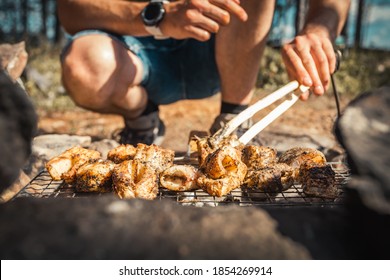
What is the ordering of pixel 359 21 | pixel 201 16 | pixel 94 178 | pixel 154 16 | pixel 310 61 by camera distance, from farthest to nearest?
1. pixel 359 21
2. pixel 154 16
3. pixel 201 16
4. pixel 310 61
5. pixel 94 178

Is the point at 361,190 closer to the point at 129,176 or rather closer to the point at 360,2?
the point at 129,176

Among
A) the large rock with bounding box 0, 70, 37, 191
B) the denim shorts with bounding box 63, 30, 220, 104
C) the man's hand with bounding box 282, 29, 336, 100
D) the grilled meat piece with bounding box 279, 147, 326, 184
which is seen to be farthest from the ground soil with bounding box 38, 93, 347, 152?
the large rock with bounding box 0, 70, 37, 191

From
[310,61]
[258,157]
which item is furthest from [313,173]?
[310,61]

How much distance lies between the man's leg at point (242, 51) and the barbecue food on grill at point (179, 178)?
186 cm

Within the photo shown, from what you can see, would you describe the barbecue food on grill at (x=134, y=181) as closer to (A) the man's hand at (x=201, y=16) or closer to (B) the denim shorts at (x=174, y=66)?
(A) the man's hand at (x=201, y=16)

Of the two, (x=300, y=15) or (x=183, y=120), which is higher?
(x=300, y=15)

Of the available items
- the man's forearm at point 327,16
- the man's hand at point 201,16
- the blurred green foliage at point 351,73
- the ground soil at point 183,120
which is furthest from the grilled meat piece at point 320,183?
the blurred green foliage at point 351,73

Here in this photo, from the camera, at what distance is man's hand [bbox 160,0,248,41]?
8.91 feet

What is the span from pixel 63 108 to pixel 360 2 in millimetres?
12129

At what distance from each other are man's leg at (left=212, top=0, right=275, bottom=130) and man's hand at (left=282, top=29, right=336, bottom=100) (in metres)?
1.08

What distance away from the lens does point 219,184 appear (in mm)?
1968

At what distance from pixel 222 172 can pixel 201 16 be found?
1322mm

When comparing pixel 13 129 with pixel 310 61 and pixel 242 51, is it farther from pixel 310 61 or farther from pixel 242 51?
pixel 242 51

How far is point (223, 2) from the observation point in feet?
8.92
